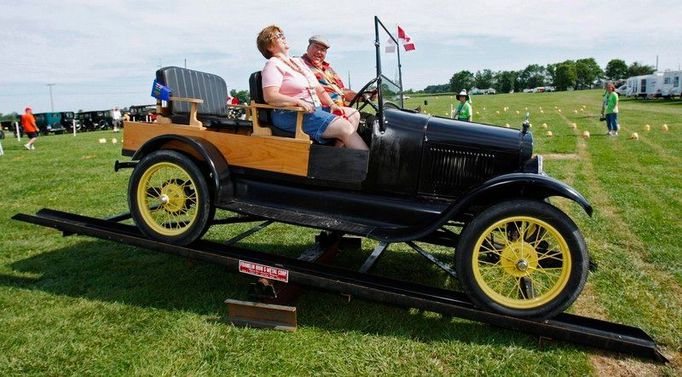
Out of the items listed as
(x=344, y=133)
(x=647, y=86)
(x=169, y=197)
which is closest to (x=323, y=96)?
(x=344, y=133)

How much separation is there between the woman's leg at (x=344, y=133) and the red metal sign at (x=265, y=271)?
43.0 inches

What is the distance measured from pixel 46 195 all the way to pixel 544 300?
806 centimetres

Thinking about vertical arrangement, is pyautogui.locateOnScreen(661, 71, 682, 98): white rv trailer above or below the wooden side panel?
above

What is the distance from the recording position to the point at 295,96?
12.6ft

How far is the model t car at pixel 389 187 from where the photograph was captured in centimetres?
311

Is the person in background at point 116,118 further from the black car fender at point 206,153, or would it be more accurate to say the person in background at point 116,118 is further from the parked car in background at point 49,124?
the black car fender at point 206,153

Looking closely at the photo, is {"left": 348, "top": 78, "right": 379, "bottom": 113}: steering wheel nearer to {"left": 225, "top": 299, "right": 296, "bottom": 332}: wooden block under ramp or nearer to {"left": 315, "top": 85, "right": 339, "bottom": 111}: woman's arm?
{"left": 315, "top": 85, "right": 339, "bottom": 111}: woman's arm

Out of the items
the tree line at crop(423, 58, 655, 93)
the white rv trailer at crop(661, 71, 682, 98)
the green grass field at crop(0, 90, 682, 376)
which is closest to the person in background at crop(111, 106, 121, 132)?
the green grass field at crop(0, 90, 682, 376)

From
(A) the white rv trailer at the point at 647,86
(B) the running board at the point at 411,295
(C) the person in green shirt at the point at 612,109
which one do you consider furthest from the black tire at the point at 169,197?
(A) the white rv trailer at the point at 647,86

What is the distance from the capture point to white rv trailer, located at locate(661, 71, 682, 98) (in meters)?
40.0

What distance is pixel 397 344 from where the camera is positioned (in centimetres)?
317

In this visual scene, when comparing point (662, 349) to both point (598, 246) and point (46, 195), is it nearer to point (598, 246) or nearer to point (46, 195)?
point (598, 246)

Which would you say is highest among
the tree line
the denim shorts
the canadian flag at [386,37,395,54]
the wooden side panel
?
the tree line

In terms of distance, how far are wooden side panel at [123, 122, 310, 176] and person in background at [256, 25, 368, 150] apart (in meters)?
0.18
